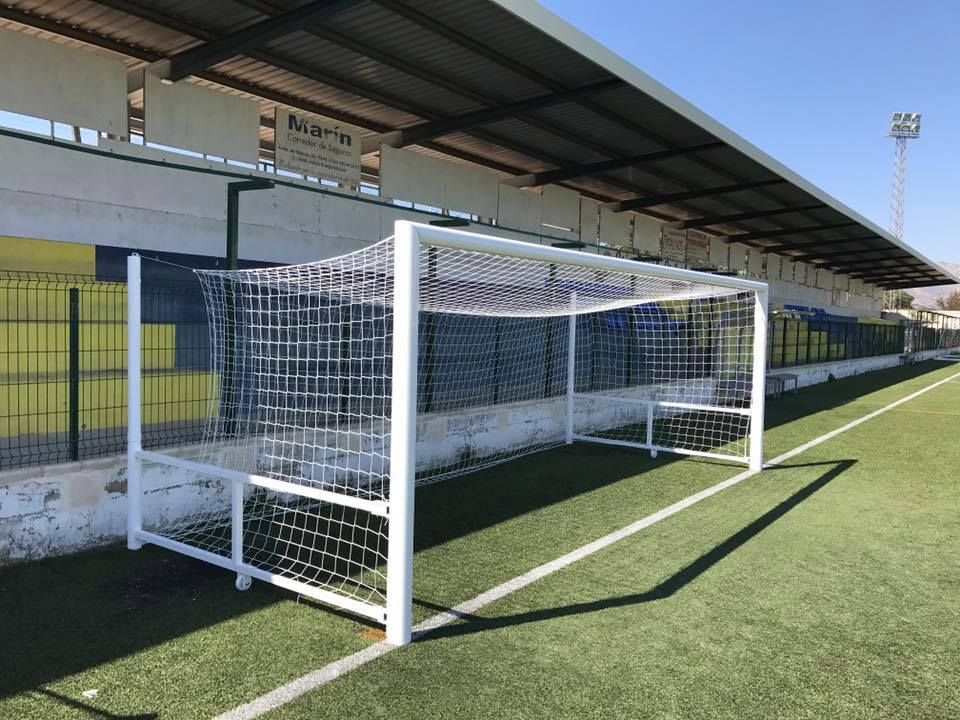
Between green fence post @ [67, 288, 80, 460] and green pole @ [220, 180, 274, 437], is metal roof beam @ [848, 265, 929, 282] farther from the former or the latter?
green fence post @ [67, 288, 80, 460]

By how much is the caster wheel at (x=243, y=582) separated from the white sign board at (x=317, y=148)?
7.79m

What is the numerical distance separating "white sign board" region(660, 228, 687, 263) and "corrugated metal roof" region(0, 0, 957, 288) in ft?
15.2

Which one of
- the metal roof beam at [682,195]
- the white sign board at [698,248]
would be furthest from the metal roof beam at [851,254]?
the metal roof beam at [682,195]

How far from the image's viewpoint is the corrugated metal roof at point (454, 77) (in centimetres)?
776

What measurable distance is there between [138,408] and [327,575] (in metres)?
1.78

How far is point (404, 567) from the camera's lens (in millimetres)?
3621

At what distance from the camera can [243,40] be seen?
8.00 m

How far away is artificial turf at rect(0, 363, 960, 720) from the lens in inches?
121

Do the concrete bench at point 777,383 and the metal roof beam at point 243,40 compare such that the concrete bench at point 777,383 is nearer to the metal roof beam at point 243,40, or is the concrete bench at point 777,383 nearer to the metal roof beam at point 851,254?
the metal roof beam at point 243,40

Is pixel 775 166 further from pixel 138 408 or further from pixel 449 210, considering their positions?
pixel 138 408

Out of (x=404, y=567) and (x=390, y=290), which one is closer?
(x=404, y=567)

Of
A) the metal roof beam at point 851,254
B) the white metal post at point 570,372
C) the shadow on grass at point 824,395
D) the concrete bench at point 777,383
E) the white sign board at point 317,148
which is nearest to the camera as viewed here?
the white metal post at point 570,372

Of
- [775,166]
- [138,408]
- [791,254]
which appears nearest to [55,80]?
[138,408]

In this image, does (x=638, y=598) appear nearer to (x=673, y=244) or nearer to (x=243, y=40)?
(x=243, y=40)
